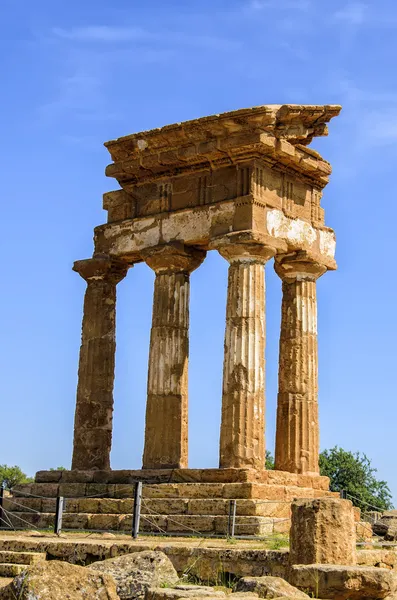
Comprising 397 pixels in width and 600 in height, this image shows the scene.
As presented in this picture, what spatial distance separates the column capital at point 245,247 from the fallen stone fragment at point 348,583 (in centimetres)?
1142

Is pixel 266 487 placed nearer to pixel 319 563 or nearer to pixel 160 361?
pixel 160 361

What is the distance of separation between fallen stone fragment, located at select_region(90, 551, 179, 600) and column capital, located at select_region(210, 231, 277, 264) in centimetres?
1050

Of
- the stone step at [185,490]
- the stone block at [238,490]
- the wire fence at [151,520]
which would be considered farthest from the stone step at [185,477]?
the wire fence at [151,520]

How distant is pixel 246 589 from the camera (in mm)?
12500

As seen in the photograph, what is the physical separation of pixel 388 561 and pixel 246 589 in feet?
15.8

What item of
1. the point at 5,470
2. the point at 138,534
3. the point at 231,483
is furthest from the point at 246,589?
the point at 5,470

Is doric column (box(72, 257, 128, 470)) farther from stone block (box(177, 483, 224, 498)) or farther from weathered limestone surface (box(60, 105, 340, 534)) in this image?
stone block (box(177, 483, 224, 498))

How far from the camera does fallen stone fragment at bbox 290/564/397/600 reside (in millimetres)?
12758

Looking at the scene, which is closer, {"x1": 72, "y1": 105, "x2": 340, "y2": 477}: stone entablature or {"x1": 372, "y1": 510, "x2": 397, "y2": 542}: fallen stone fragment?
{"x1": 372, "y1": 510, "x2": 397, "y2": 542}: fallen stone fragment

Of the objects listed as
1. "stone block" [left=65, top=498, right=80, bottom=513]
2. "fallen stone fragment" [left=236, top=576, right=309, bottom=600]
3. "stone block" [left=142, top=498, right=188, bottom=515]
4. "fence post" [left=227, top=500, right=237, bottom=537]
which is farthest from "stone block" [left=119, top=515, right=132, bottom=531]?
"fallen stone fragment" [left=236, top=576, right=309, bottom=600]

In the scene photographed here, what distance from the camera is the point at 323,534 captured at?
14.7m

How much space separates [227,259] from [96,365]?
476cm

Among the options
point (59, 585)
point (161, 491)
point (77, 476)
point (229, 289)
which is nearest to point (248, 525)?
point (161, 491)

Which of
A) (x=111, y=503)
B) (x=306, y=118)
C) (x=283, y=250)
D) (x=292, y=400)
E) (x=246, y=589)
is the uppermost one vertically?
(x=306, y=118)
